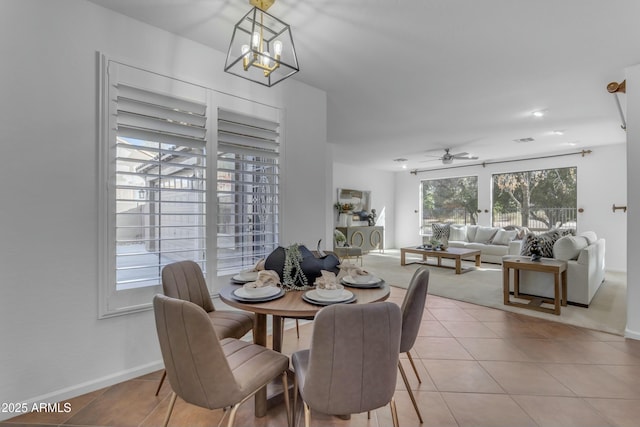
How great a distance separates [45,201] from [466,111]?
15.0ft

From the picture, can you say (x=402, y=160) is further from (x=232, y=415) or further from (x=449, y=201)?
(x=232, y=415)

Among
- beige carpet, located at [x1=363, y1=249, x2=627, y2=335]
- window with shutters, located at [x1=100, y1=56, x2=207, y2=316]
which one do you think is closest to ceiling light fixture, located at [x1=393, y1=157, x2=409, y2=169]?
beige carpet, located at [x1=363, y1=249, x2=627, y2=335]

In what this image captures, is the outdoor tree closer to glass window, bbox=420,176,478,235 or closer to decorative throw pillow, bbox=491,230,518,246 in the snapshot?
glass window, bbox=420,176,478,235

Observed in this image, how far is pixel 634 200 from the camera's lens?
285cm

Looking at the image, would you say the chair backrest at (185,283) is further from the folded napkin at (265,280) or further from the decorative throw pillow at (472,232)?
the decorative throw pillow at (472,232)

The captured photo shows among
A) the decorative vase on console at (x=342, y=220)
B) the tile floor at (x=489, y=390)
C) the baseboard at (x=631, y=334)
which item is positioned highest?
the decorative vase on console at (x=342, y=220)

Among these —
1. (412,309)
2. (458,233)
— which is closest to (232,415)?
(412,309)

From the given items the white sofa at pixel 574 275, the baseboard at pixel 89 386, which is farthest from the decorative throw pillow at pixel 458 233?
the baseboard at pixel 89 386

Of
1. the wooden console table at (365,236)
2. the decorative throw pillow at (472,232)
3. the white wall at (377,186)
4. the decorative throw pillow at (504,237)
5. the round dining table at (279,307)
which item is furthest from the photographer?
the white wall at (377,186)

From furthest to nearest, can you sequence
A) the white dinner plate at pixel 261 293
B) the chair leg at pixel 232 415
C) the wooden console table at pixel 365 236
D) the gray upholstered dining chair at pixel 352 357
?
the wooden console table at pixel 365 236 < the white dinner plate at pixel 261 293 < the chair leg at pixel 232 415 < the gray upholstered dining chair at pixel 352 357

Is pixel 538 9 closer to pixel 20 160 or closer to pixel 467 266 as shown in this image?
pixel 20 160

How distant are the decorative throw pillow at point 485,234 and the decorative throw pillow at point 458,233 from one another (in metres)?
0.29

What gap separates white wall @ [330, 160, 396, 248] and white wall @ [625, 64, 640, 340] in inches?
239

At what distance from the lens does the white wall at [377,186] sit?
8664mm
